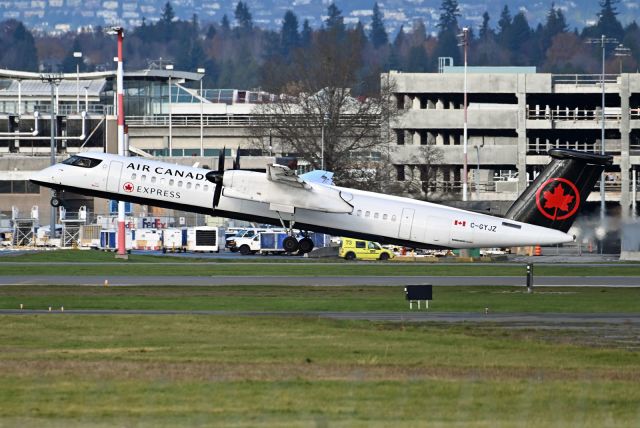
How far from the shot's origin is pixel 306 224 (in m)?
64.1

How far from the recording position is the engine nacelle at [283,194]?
2450 inches

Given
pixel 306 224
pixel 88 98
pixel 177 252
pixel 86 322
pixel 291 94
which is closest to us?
pixel 86 322

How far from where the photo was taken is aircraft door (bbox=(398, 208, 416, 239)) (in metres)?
62.7

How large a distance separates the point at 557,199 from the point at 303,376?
109 ft

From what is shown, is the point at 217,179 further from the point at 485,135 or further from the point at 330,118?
the point at 485,135

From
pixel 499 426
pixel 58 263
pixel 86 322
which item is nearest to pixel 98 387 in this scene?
pixel 499 426

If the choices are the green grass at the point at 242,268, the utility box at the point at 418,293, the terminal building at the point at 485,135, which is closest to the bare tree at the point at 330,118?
the terminal building at the point at 485,135

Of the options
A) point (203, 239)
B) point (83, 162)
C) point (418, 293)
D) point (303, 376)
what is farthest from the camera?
point (203, 239)

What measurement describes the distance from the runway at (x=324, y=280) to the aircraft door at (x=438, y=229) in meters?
2.83

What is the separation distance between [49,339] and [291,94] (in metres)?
88.3

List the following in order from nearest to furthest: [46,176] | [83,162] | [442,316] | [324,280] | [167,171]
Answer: [442,316]
[167,171]
[83,162]
[46,176]
[324,280]

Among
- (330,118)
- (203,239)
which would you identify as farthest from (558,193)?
(330,118)

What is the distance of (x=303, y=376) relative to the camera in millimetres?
32781

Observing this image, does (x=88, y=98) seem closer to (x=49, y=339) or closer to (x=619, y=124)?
(x=619, y=124)
